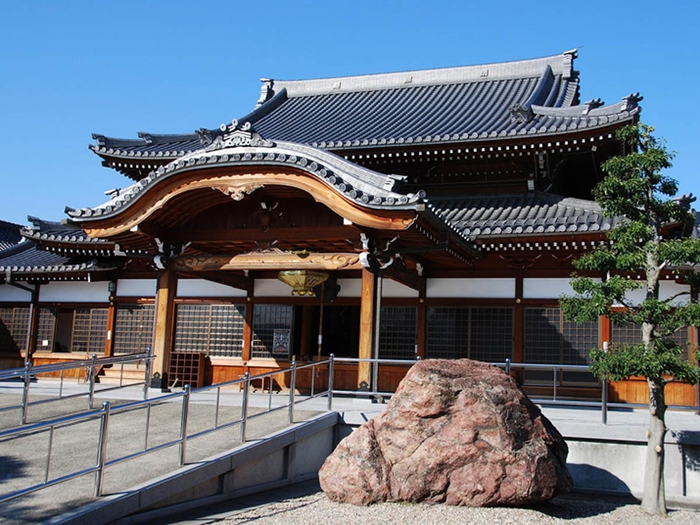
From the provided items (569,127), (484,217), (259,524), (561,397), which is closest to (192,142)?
(484,217)

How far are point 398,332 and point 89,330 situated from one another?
7.73 m

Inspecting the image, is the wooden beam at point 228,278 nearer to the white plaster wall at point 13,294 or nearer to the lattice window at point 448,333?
the lattice window at point 448,333

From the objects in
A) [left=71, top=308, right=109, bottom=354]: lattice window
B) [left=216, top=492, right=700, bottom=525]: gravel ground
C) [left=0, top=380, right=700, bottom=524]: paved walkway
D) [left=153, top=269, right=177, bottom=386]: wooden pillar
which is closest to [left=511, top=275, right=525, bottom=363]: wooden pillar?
[left=0, top=380, right=700, bottom=524]: paved walkway

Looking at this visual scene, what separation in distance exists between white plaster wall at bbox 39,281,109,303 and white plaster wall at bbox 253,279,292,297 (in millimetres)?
4001

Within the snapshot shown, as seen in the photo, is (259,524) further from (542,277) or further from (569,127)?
(569,127)

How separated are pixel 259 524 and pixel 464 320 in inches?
301

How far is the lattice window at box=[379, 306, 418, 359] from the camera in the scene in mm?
14219

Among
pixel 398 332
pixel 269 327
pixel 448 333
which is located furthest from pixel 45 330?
pixel 448 333

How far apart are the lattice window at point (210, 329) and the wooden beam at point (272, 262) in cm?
289

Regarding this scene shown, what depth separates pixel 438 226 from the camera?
11.2 meters

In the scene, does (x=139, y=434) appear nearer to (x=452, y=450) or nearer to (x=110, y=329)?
(x=452, y=450)

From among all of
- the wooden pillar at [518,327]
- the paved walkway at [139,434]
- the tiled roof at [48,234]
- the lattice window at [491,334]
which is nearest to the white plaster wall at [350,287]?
the lattice window at [491,334]

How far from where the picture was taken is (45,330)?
56.6 feet

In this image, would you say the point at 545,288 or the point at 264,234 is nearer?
the point at 264,234
